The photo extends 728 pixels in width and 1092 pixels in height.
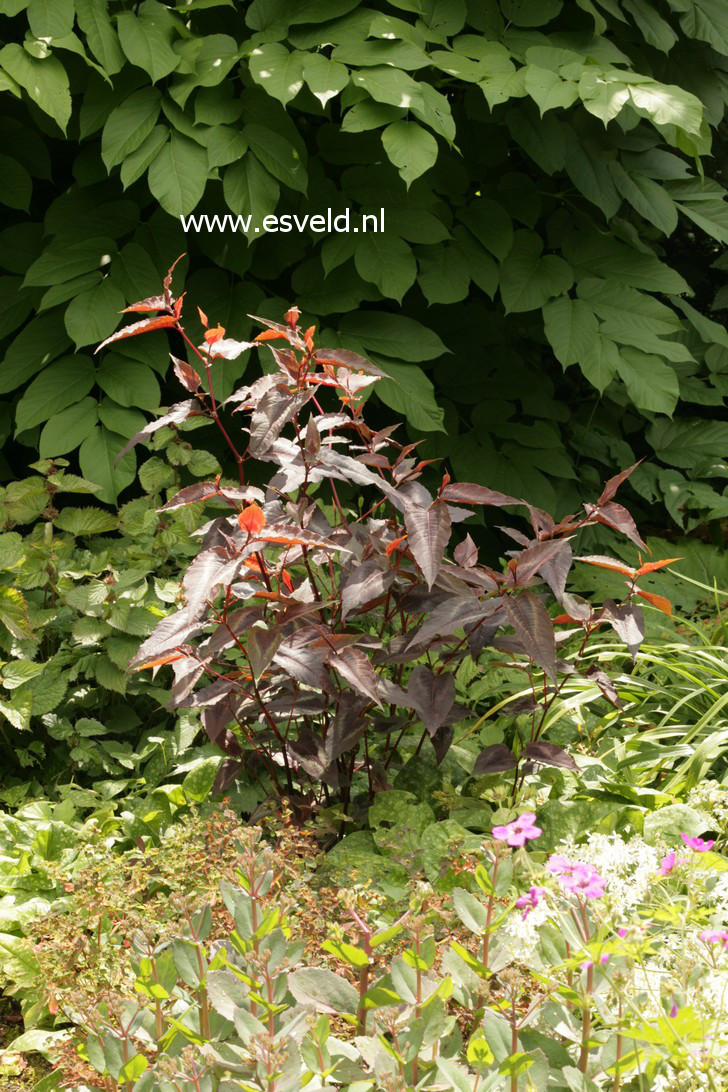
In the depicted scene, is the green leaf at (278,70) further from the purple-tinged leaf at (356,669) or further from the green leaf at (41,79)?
the purple-tinged leaf at (356,669)

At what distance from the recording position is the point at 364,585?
6.27ft

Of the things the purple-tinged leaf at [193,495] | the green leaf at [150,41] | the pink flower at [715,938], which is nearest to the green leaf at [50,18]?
the green leaf at [150,41]

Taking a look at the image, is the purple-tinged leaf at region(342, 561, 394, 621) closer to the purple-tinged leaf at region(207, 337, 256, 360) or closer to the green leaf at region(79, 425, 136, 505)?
the purple-tinged leaf at region(207, 337, 256, 360)

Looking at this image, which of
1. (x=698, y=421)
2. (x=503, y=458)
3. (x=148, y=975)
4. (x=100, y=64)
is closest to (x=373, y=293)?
(x=503, y=458)

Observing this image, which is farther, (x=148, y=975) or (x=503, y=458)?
(x=503, y=458)

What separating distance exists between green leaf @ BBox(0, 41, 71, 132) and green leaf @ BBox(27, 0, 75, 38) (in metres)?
0.07

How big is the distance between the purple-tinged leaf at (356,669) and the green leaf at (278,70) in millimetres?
1611

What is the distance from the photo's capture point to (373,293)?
3355mm

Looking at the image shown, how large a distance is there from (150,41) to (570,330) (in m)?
1.46

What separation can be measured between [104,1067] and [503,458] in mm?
2665

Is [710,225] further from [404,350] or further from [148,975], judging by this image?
[148,975]

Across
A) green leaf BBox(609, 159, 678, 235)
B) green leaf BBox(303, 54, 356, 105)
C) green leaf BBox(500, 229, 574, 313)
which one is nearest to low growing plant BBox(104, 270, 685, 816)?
Result: green leaf BBox(303, 54, 356, 105)

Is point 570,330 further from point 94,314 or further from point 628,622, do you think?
point 628,622

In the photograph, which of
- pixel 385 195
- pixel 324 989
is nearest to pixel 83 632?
pixel 324 989
